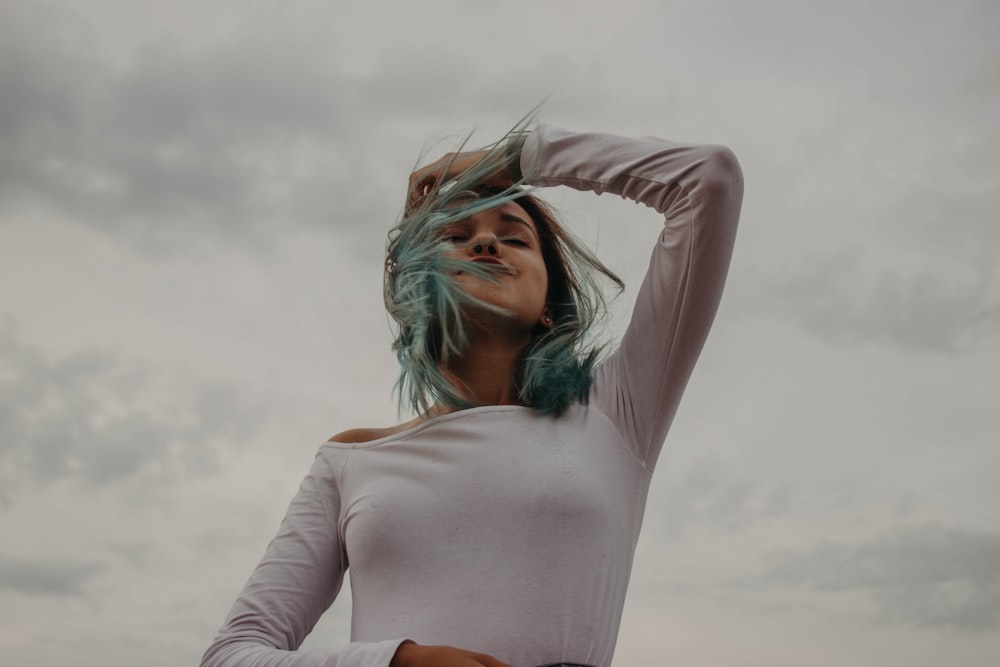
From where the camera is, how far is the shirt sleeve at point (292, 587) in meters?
2.60

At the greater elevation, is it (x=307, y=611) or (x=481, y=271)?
(x=481, y=271)

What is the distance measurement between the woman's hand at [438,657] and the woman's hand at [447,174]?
52.4 inches

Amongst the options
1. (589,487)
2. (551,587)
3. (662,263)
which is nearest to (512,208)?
(662,263)

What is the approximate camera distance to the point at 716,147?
2855 mm

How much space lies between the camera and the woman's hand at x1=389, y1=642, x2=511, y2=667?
229cm

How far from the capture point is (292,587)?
110 inches

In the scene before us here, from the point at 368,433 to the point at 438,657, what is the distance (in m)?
0.84

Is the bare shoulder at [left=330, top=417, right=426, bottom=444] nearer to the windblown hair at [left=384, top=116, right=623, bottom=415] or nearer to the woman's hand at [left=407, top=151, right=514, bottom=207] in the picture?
the windblown hair at [left=384, top=116, right=623, bottom=415]

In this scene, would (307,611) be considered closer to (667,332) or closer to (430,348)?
(430,348)

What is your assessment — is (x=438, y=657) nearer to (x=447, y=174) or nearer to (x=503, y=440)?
(x=503, y=440)

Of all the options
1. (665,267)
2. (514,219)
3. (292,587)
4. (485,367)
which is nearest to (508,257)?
(514,219)

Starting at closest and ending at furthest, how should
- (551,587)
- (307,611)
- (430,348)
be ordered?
1. (551,587)
2. (307,611)
3. (430,348)

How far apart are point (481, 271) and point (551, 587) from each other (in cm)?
85

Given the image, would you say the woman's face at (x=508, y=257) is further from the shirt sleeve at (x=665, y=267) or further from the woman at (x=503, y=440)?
the shirt sleeve at (x=665, y=267)
